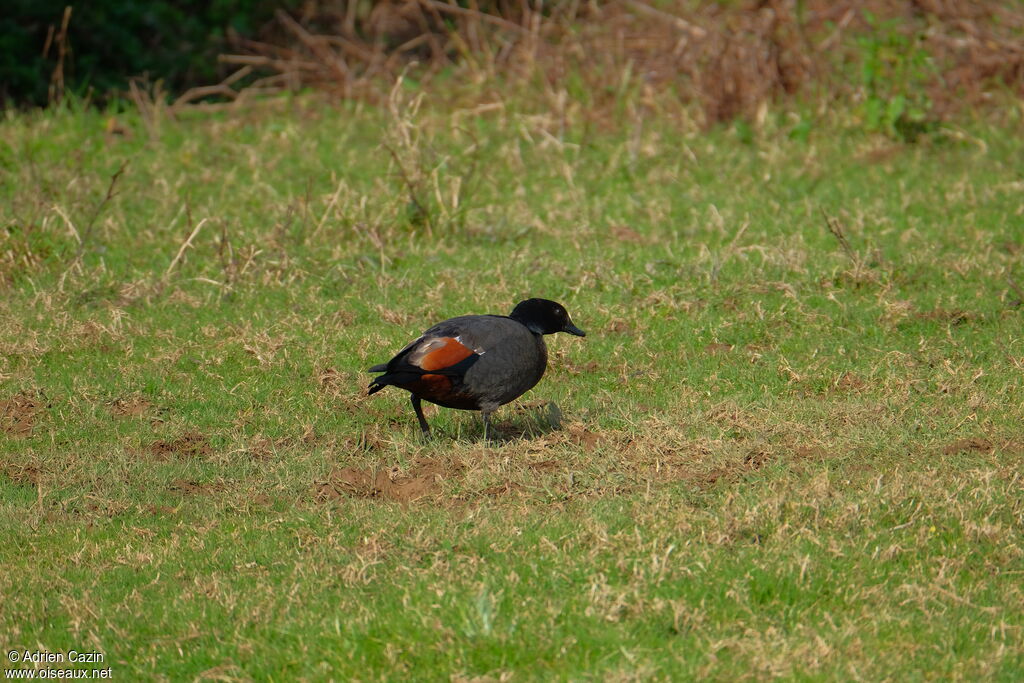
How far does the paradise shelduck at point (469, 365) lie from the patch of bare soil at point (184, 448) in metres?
1.04

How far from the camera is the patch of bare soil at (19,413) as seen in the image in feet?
22.2

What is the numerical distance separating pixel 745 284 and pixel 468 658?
4723 mm

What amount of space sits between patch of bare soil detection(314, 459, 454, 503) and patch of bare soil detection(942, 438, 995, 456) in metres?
2.22

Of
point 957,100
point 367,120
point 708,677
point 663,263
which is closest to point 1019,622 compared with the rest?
point 708,677

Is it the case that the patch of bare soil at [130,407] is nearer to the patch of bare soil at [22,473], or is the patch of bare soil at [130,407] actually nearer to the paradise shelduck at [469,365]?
the patch of bare soil at [22,473]

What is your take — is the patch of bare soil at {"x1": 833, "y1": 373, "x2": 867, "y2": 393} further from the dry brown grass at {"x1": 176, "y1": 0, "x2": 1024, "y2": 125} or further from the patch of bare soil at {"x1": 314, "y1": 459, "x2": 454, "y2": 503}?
the dry brown grass at {"x1": 176, "y1": 0, "x2": 1024, "y2": 125}

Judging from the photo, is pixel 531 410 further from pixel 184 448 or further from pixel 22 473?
pixel 22 473

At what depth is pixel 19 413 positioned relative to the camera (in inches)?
273

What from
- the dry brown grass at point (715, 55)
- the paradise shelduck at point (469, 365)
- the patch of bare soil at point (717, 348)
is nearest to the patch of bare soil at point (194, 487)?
the paradise shelduck at point (469, 365)

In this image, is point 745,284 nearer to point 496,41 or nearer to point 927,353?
point 927,353

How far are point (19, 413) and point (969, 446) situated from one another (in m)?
4.69

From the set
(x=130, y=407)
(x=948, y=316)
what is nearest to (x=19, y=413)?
(x=130, y=407)

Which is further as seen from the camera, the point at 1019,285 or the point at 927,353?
the point at 1019,285

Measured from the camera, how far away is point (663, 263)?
903 centimetres
